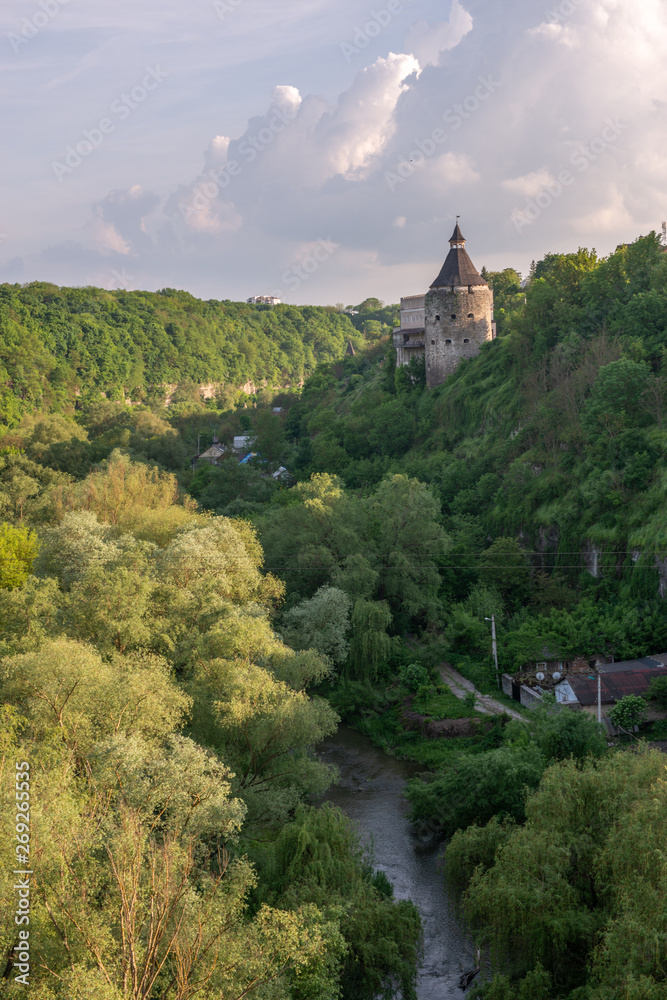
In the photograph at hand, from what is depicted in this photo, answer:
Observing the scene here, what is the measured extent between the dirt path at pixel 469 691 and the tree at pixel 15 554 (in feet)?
55.3

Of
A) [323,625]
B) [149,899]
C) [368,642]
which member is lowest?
[368,642]

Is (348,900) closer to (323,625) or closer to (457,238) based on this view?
(323,625)

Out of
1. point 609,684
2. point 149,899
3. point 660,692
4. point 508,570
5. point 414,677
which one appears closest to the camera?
point 149,899

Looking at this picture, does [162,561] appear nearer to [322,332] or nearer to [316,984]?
[316,984]

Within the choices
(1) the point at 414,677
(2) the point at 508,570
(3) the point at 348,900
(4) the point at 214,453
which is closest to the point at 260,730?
(3) the point at 348,900

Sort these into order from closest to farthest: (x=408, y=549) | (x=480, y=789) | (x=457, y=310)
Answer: (x=480, y=789) < (x=408, y=549) < (x=457, y=310)

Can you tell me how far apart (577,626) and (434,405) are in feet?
80.2

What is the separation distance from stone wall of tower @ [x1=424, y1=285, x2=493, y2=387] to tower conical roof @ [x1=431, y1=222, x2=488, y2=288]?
15.8 inches

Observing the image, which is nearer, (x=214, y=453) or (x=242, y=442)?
(x=214, y=453)

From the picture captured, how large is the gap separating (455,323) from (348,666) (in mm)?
28724

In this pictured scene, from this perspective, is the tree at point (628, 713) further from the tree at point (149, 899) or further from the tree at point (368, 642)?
the tree at point (149, 899)

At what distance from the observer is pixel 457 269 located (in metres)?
51.2

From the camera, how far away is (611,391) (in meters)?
33.5

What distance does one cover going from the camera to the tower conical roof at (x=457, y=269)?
51.0 metres
